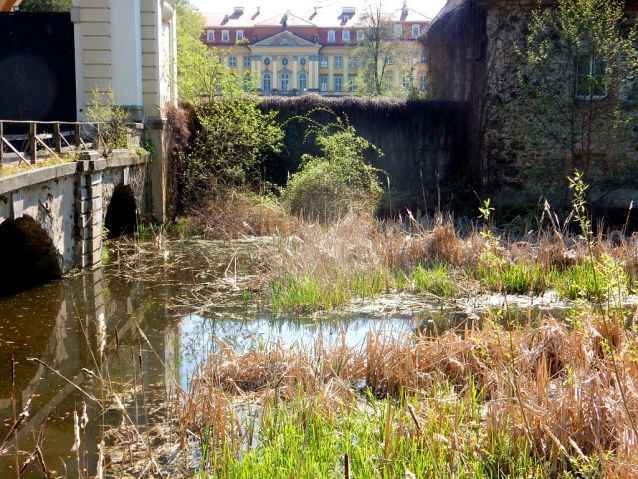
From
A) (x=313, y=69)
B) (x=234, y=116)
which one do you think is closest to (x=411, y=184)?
(x=234, y=116)

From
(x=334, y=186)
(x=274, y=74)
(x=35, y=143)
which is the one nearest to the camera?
(x=35, y=143)

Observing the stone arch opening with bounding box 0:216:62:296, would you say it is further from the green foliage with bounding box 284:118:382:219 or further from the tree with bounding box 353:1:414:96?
the tree with bounding box 353:1:414:96

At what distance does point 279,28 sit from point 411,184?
45.0 m

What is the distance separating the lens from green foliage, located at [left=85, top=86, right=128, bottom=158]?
11.6 m

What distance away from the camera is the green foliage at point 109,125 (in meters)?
11.6

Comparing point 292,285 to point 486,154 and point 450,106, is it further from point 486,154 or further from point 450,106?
point 450,106

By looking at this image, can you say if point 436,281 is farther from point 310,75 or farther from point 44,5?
point 310,75

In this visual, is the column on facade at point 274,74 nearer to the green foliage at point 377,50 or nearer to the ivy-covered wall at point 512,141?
the green foliage at point 377,50

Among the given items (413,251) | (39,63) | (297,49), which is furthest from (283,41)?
(413,251)

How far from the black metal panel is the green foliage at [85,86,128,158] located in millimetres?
1116

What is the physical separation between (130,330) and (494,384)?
4.34m

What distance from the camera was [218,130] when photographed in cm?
1534

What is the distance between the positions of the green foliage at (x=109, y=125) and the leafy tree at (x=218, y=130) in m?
2.38

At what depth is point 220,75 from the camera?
51.0 ft
